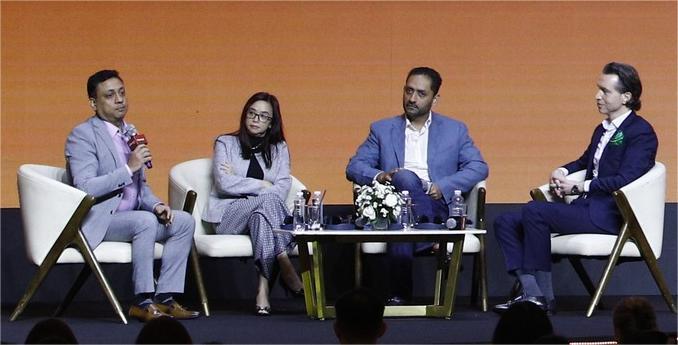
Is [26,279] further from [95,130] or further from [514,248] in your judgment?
[514,248]

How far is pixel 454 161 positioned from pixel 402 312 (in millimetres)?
993

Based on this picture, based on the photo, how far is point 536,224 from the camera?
6.14m

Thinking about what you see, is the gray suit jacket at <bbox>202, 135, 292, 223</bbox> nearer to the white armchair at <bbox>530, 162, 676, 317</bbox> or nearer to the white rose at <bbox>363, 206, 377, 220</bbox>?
the white rose at <bbox>363, 206, 377, 220</bbox>

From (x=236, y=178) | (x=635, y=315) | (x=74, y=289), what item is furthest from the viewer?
(x=236, y=178)

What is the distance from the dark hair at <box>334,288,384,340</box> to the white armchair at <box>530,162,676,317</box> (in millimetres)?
2581

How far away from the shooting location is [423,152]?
6645 mm

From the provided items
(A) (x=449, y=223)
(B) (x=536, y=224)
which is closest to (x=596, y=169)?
(B) (x=536, y=224)

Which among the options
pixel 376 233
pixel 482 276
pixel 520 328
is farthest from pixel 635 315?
pixel 482 276

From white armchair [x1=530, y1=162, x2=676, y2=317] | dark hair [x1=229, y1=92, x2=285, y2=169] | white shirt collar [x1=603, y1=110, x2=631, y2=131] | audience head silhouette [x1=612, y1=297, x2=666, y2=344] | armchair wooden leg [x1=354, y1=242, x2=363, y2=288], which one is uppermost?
white shirt collar [x1=603, y1=110, x2=631, y2=131]

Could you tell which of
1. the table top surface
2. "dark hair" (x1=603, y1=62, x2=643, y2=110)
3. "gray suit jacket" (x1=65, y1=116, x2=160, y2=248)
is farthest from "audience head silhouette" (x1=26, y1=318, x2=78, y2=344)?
"dark hair" (x1=603, y1=62, x2=643, y2=110)

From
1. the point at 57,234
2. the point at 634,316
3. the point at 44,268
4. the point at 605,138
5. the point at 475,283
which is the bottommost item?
the point at 475,283

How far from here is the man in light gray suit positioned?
5.93 meters

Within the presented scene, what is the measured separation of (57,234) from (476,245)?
189 centimetres

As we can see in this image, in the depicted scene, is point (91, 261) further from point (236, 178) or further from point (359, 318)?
point (359, 318)
